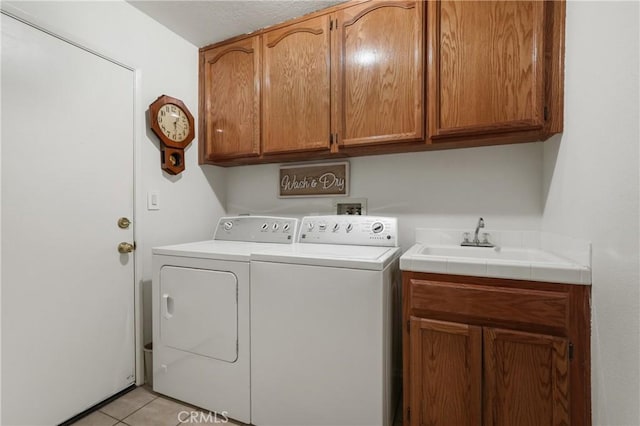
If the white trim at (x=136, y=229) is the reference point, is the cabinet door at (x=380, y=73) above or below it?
above

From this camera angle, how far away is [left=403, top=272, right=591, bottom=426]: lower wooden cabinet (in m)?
1.09

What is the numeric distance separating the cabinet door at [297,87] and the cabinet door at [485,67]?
2.04ft

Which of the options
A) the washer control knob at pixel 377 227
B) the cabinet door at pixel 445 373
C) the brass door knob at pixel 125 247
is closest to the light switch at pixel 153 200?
the brass door knob at pixel 125 247

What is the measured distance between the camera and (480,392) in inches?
46.9

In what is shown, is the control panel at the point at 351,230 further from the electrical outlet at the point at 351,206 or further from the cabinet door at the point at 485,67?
the cabinet door at the point at 485,67

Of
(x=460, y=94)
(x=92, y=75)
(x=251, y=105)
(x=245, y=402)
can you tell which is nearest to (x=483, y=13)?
(x=460, y=94)

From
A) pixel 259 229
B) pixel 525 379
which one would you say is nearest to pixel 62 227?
pixel 259 229

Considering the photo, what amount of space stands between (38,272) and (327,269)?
1382 mm

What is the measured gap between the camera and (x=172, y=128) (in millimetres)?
1985

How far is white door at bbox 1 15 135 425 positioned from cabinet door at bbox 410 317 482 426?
5.54 feet

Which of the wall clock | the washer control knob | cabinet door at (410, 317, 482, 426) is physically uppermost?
the wall clock

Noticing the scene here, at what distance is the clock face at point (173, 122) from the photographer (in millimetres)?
1914

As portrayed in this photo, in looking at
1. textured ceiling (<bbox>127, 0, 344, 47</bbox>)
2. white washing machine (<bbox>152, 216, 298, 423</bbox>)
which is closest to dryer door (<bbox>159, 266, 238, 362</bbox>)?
white washing machine (<bbox>152, 216, 298, 423</bbox>)

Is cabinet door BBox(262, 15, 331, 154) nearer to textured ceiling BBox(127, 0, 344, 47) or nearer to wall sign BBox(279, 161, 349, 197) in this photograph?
textured ceiling BBox(127, 0, 344, 47)
